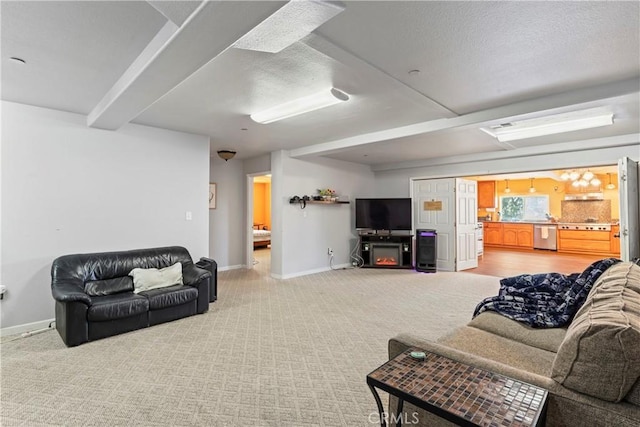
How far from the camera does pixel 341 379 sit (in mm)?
2371

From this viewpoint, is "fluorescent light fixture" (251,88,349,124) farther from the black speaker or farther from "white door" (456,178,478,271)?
"white door" (456,178,478,271)

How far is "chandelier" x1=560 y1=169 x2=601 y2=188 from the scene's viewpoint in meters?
8.50

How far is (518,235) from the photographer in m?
9.99

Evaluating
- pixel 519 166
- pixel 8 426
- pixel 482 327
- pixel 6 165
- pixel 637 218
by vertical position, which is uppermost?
pixel 519 166

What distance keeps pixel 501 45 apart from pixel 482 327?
76.9 inches

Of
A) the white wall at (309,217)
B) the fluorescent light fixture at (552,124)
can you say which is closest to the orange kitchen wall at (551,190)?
the white wall at (309,217)

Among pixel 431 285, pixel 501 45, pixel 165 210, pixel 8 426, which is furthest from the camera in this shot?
pixel 431 285

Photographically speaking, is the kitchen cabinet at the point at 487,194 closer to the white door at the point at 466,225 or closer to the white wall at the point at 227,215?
the white door at the point at 466,225

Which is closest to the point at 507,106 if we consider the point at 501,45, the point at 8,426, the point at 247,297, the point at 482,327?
the point at 501,45

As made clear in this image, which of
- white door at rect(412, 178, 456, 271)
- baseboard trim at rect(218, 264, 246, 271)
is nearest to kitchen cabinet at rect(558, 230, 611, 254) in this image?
white door at rect(412, 178, 456, 271)

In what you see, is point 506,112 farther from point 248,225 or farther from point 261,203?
point 261,203

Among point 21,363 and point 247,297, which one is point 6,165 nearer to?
point 21,363

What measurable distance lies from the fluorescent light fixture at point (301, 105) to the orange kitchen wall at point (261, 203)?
23.6ft

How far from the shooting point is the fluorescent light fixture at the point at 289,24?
1.60 metres
